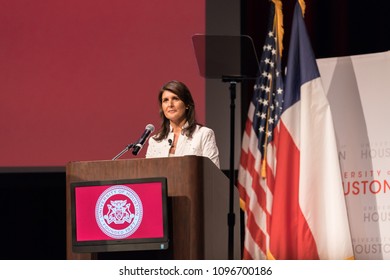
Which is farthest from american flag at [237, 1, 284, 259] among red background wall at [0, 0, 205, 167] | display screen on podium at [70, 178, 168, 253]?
display screen on podium at [70, 178, 168, 253]

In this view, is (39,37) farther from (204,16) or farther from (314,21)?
(314,21)

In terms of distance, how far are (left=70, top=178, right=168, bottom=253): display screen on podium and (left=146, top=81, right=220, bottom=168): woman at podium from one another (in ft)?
3.48

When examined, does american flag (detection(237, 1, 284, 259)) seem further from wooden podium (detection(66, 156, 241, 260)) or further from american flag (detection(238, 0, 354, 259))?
Answer: wooden podium (detection(66, 156, 241, 260))

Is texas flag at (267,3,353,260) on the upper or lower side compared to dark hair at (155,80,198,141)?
lower

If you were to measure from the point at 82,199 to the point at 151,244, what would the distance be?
0.34m

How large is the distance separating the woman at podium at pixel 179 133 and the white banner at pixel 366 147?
0.76m

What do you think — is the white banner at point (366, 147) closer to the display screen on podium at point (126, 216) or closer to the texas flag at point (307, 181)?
the texas flag at point (307, 181)

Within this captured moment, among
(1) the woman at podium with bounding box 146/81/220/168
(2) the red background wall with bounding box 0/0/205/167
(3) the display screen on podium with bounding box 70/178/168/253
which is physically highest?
(2) the red background wall with bounding box 0/0/205/167

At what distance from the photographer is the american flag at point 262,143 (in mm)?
4680

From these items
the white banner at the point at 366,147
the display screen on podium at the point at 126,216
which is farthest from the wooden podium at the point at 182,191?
the white banner at the point at 366,147

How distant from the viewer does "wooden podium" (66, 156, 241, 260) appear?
2.84 meters

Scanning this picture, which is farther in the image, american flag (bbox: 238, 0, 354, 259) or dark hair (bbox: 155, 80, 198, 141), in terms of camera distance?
dark hair (bbox: 155, 80, 198, 141)
